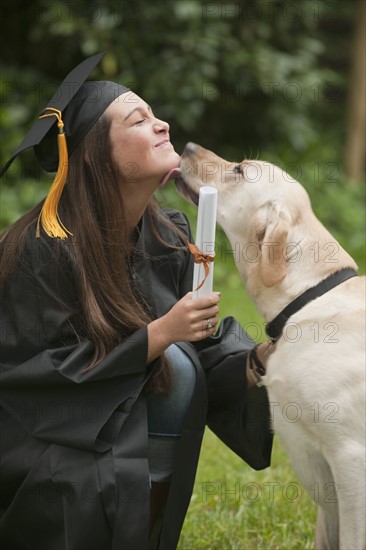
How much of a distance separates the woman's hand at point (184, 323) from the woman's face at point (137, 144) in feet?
1.73

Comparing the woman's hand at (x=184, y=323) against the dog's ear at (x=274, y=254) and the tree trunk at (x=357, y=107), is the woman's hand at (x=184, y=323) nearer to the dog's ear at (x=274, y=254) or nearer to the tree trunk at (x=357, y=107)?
the dog's ear at (x=274, y=254)

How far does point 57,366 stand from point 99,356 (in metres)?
0.15

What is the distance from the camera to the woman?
2.75 meters

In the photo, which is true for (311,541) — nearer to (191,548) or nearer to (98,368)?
(191,548)

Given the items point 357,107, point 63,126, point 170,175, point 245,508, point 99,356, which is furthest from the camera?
point 357,107

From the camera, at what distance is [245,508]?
360cm

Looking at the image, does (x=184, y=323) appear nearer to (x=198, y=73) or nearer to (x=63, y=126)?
(x=63, y=126)

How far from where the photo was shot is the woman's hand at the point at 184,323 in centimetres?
273

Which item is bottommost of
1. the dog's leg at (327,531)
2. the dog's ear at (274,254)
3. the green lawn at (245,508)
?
the green lawn at (245,508)

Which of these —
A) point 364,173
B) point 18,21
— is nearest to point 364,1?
point 364,173

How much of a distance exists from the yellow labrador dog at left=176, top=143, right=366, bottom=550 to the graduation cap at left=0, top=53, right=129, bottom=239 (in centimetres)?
54

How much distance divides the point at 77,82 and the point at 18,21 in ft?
19.9

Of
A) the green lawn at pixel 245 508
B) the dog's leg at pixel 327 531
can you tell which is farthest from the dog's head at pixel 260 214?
the green lawn at pixel 245 508

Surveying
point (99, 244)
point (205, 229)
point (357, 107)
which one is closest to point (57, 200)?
point (99, 244)
